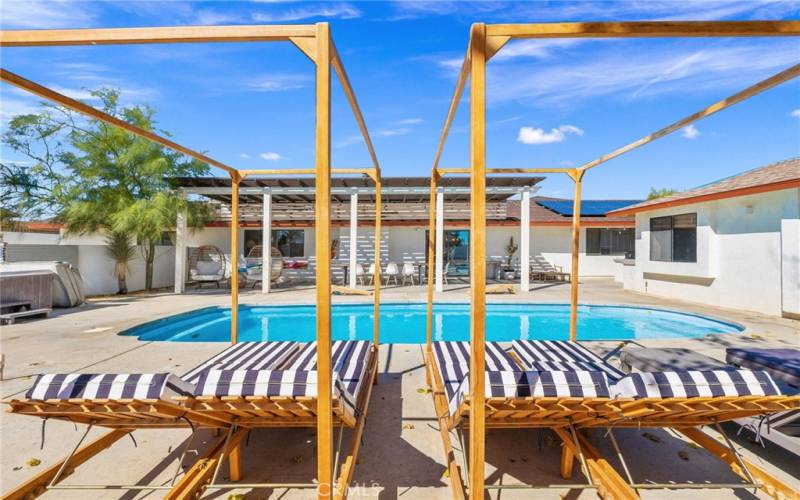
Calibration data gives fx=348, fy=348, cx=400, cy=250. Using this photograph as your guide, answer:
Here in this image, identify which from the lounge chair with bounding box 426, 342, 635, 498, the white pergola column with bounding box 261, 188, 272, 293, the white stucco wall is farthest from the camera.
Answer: the white pergola column with bounding box 261, 188, 272, 293

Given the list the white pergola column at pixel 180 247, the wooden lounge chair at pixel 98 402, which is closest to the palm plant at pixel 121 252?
the white pergola column at pixel 180 247

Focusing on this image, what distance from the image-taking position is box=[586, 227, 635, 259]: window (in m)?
16.9

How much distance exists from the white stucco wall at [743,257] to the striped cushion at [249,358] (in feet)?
34.8

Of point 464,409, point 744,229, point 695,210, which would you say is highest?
point 695,210

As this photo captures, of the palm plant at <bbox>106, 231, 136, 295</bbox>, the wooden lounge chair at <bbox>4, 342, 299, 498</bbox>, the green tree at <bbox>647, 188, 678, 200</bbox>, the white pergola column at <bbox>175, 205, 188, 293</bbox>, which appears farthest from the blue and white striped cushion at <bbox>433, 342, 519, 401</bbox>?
the green tree at <bbox>647, 188, 678, 200</bbox>

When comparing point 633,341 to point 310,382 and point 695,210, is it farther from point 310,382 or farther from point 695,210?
point 695,210

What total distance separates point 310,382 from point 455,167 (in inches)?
135

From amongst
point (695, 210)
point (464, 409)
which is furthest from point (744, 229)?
point (464, 409)

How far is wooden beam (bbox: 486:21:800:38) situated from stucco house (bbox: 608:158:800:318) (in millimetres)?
8635

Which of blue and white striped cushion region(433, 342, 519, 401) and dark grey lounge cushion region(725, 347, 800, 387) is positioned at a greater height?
dark grey lounge cushion region(725, 347, 800, 387)

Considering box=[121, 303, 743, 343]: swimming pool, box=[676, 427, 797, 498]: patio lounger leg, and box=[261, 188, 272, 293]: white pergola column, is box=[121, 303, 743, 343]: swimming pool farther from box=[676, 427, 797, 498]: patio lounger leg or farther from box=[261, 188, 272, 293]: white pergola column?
box=[676, 427, 797, 498]: patio lounger leg

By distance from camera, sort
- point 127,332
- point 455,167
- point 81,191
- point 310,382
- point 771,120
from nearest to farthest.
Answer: point 310,382 < point 455,167 < point 127,332 < point 81,191 < point 771,120

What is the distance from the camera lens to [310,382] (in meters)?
2.07

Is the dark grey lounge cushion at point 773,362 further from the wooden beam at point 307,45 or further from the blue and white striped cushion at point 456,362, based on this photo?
the wooden beam at point 307,45
